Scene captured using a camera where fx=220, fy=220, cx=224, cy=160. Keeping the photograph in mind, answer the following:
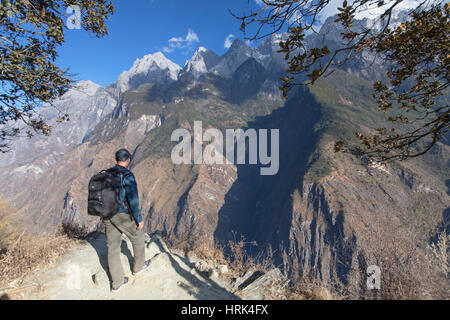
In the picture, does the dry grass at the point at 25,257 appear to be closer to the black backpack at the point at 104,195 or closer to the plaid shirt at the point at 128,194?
the black backpack at the point at 104,195

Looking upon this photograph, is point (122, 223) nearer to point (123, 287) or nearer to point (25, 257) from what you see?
point (123, 287)

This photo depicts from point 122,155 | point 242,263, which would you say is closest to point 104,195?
point 122,155

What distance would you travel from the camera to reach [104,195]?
3979 mm

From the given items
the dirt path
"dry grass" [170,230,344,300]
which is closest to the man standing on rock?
the dirt path

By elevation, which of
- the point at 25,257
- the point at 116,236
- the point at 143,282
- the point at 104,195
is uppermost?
the point at 104,195

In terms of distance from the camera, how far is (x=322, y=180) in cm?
10338

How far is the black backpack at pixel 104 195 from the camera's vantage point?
3.96 metres

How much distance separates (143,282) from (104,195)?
1.95m

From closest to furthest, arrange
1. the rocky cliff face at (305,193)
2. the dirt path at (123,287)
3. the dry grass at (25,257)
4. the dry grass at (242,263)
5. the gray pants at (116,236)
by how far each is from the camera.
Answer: the dry grass at (25,257) < the dirt path at (123,287) < the gray pants at (116,236) < the dry grass at (242,263) < the rocky cliff face at (305,193)

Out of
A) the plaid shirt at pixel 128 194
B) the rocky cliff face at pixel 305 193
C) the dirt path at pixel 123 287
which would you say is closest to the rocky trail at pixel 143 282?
the dirt path at pixel 123 287

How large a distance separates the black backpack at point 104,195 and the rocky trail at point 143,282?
1.39 metres
